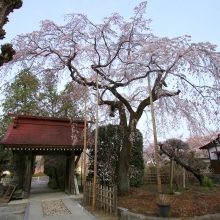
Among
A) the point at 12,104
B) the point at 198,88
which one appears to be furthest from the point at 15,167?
the point at 198,88

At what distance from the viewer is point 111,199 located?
5.75 meters

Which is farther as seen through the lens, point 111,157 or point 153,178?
point 153,178

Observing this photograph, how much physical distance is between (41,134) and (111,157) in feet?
12.6

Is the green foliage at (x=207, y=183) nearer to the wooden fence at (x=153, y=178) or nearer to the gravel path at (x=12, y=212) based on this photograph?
the wooden fence at (x=153, y=178)

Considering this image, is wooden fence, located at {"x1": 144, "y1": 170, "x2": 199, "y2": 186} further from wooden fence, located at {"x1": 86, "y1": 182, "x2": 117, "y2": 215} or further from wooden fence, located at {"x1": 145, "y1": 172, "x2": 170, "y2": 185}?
wooden fence, located at {"x1": 86, "y1": 182, "x2": 117, "y2": 215}

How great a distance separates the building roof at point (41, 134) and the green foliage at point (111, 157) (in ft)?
4.10

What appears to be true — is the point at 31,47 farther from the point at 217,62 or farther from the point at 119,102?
the point at 217,62

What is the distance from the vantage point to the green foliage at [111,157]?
9002 millimetres

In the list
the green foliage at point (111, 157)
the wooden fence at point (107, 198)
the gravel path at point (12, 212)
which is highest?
the green foliage at point (111, 157)

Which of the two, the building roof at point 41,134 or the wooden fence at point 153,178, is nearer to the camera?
the building roof at point 41,134

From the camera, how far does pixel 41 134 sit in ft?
30.8

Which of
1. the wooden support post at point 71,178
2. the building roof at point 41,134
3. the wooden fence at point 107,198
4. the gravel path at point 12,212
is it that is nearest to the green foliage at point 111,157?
the wooden support post at point 71,178

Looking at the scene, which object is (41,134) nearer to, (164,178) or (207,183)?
(164,178)

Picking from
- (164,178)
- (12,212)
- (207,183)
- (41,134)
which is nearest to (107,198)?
(12,212)
